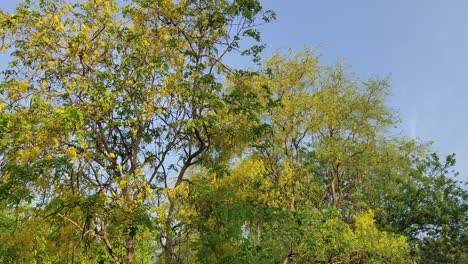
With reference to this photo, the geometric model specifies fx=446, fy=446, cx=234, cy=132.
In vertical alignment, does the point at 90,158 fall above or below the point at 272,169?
below

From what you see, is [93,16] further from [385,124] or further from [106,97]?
[385,124]

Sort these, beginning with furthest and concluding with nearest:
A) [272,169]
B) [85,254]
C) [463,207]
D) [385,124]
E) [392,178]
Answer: [463,207], [392,178], [385,124], [272,169], [85,254]

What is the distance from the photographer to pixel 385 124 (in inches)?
713

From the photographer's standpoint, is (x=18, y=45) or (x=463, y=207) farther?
(x=463, y=207)

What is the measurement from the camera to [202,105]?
9.05m

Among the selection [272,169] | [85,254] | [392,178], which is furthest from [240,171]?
[392,178]

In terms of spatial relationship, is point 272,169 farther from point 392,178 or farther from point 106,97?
point 106,97

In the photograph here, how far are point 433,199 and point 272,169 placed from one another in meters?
10.6

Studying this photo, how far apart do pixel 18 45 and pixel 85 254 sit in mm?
4224

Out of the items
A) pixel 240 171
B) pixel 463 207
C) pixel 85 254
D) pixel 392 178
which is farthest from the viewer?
pixel 463 207

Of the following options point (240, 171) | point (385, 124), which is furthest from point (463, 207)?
point (240, 171)

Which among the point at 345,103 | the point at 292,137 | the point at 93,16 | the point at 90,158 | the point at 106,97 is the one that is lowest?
the point at 90,158

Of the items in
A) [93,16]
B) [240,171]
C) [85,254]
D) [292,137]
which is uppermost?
[292,137]

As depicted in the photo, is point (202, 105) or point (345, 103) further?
point (345, 103)
